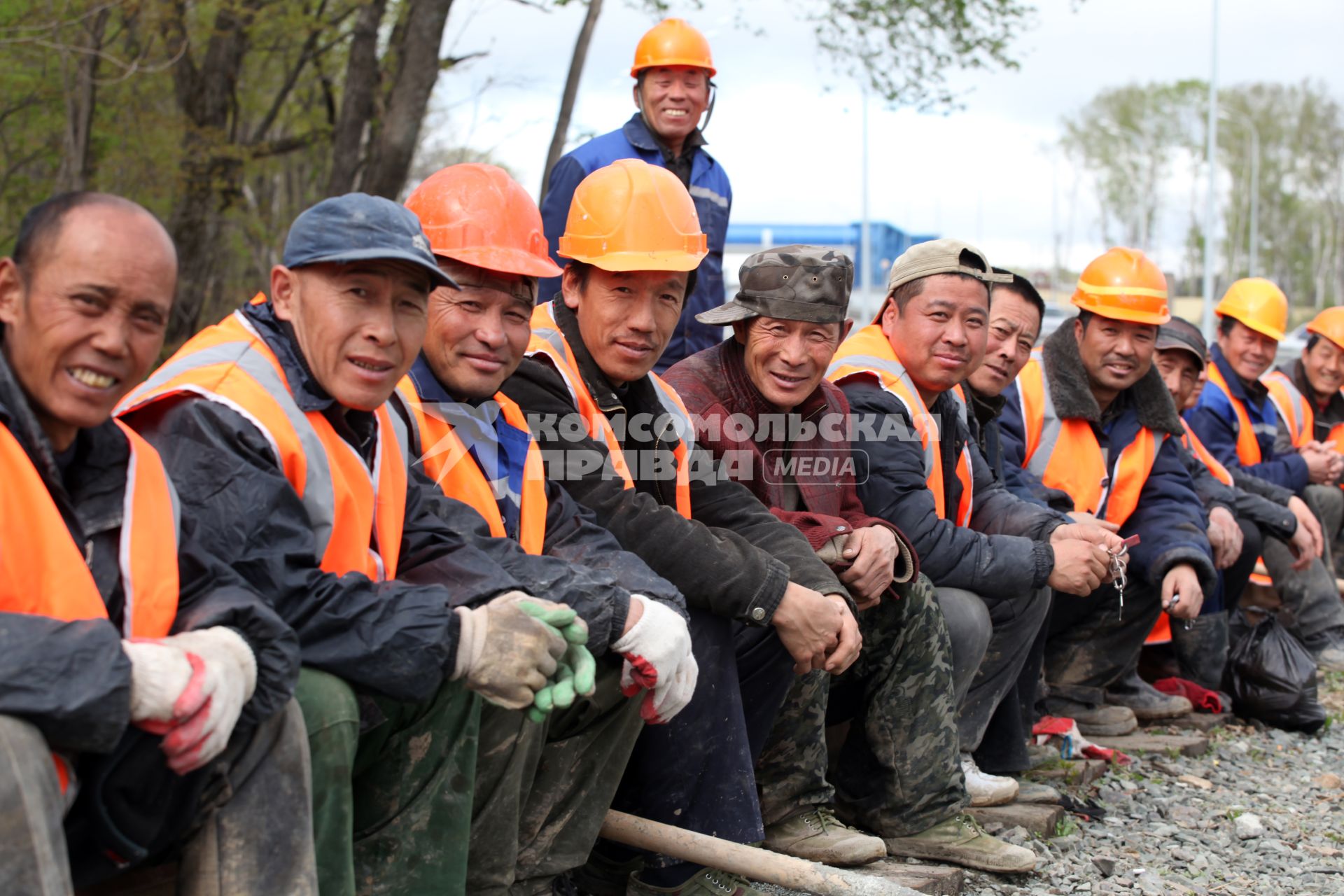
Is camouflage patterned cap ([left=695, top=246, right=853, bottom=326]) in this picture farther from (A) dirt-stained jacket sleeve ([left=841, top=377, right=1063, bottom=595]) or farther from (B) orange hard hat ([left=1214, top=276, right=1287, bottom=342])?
(B) orange hard hat ([left=1214, top=276, right=1287, bottom=342])

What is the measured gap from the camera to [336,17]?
14.1 metres

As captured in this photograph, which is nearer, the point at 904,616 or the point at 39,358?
the point at 39,358

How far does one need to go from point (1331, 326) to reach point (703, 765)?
664 cm

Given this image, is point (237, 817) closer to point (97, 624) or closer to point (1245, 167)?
point (97, 624)

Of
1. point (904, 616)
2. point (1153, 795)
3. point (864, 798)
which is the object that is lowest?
point (1153, 795)

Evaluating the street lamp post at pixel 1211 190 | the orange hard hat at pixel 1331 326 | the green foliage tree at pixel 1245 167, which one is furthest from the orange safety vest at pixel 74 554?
the green foliage tree at pixel 1245 167

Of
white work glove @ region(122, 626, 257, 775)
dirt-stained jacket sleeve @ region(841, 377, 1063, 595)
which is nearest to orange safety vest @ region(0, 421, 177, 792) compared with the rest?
white work glove @ region(122, 626, 257, 775)

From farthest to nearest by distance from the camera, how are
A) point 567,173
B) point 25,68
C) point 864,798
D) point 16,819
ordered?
1. point 25,68
2. point 567,173
3. point 864,798
4. point 16,819

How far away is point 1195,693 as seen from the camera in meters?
6.55

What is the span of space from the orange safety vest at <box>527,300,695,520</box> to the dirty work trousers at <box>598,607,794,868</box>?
0.49 meters

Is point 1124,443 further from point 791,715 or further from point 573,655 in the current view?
point 573,655

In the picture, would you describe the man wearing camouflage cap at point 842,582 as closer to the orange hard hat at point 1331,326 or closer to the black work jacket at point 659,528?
the black work jacket at point 659,528

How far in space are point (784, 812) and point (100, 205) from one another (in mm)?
2584

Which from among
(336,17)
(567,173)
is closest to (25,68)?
(336,17)
